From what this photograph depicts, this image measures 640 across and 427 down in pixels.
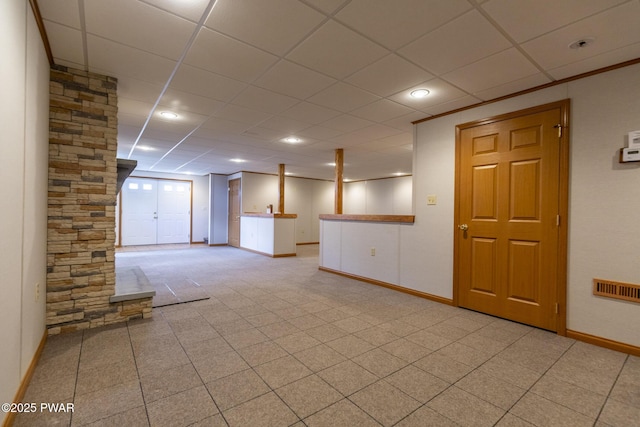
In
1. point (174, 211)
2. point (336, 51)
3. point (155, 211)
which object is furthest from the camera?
point (174, 211)

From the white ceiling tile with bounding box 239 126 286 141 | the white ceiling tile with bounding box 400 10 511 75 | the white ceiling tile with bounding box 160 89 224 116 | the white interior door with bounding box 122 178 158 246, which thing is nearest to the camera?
the white ceiling tile with bounding box 400 10 511 75

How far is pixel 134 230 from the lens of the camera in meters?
9.18

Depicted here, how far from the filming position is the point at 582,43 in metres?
2.19

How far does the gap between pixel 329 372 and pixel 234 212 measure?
8161mm

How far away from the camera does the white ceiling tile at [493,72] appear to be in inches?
96.0

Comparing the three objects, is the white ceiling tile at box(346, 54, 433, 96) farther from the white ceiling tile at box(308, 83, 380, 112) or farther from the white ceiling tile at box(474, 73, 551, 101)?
the white ceiling tile at box(474, 73, 551, 101)

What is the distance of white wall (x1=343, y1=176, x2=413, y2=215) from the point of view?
984 cm

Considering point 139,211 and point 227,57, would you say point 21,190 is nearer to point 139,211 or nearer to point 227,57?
point 227,57

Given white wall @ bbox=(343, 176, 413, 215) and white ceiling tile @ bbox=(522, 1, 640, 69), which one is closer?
white ceiling tile @ bbox=(522, 1, 640, 69)

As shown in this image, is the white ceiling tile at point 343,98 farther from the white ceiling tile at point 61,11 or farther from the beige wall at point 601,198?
the white ceiling tile at point 61,11

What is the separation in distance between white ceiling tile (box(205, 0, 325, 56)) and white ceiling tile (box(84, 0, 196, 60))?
0.28 m

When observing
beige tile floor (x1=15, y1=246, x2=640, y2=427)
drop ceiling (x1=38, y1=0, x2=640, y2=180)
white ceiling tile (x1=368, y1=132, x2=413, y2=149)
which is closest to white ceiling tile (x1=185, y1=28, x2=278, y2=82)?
drop ceiling (x1=38, y1=0, x2=640, y2=180)

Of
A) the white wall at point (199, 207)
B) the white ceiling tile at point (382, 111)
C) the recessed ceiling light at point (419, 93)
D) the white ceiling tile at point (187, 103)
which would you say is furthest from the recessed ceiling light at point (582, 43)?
the white wall at point (199, 207)

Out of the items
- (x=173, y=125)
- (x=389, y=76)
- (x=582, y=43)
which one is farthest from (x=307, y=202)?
(x=582, y=43)
